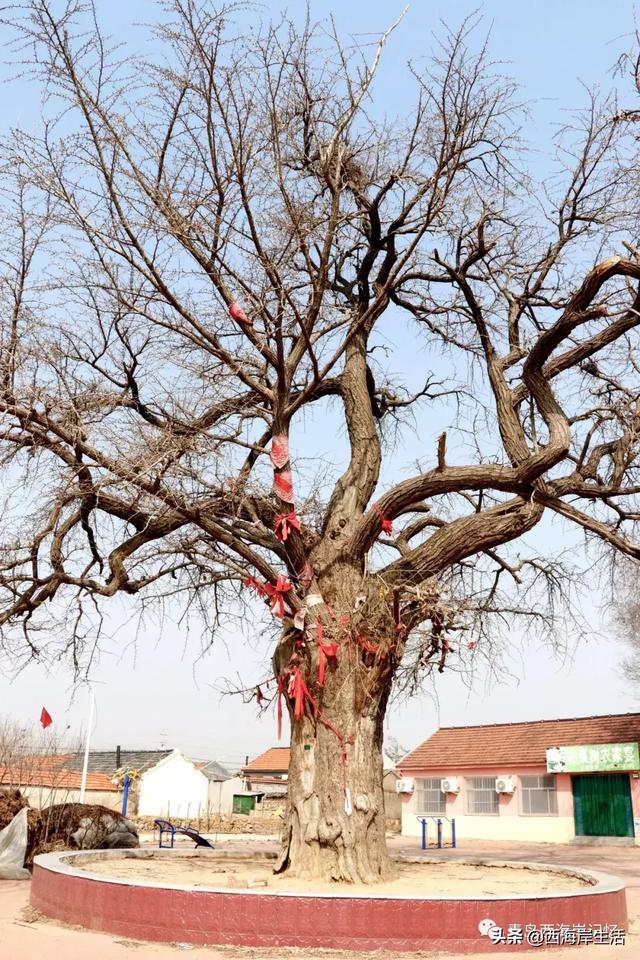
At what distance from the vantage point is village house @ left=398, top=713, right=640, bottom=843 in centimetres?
2514

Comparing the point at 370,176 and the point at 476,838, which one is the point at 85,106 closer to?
the point at 370,176

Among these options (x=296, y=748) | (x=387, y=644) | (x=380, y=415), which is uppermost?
(x=380, y=415)

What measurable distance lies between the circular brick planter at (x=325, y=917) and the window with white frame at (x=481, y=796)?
22.3m

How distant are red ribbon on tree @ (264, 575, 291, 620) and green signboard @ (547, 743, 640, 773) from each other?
19193 mm

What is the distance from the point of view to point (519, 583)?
487 inches

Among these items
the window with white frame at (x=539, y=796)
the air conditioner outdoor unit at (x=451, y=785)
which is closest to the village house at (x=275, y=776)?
the air conditioner outdoor unit at (x=451, y=785)

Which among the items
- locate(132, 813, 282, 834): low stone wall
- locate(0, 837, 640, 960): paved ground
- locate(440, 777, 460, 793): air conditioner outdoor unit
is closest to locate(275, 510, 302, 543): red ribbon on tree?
locate(0, 837, 640, 960): paved ground

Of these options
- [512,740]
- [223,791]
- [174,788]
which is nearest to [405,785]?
[512,740]

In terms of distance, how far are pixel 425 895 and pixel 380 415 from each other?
22.5 feet

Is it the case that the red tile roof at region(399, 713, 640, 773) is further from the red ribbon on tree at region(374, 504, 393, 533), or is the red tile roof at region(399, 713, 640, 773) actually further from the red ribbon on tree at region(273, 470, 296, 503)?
the red ribbon on tree at region(273, 470, 296, 503)

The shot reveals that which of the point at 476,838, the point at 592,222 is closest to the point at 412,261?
the point at 592,222

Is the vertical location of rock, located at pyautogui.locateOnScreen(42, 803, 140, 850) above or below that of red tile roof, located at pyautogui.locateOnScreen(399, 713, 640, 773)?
below

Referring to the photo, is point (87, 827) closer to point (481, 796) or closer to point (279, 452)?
point (279, 452)

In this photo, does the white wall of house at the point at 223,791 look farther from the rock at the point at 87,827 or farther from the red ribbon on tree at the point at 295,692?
the red ribbon on tree at the point at 295,692
